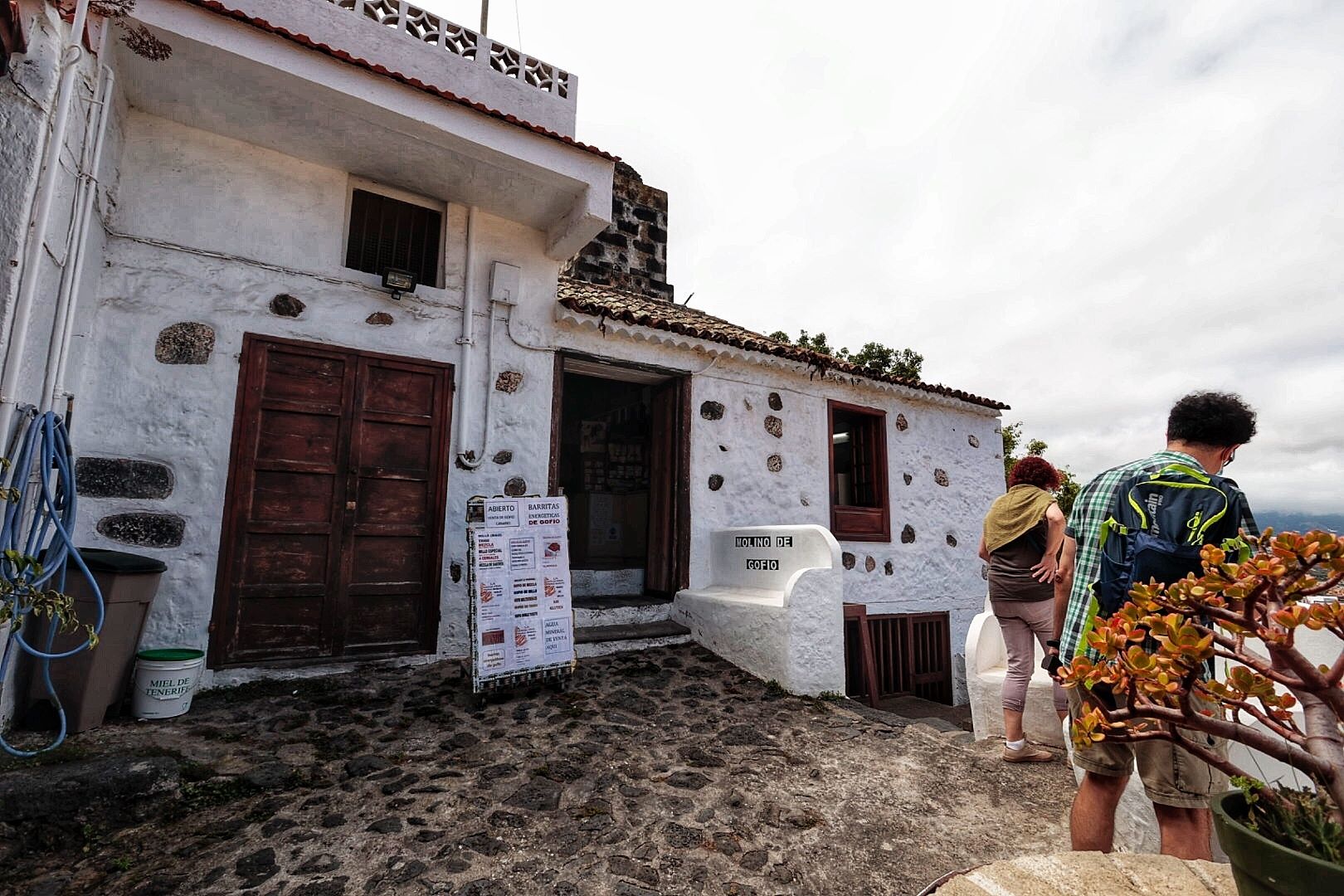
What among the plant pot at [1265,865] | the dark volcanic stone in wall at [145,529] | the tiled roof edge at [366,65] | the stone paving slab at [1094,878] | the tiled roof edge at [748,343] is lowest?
the stone paving slab at [1094,878]

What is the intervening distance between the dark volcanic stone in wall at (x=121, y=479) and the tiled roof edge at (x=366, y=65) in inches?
125

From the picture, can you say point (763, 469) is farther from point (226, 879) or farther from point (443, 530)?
point (226, 879)

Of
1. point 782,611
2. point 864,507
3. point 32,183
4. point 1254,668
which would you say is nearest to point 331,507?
point 32,183

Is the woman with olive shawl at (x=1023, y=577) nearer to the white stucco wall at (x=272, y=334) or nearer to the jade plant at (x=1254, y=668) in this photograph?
the jade plant at (x=1254, y=668)

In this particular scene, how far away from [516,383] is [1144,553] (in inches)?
198

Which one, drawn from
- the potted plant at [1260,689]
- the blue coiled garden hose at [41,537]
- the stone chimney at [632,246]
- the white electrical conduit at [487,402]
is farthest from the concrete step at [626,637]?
the stone chimney at [632,246]

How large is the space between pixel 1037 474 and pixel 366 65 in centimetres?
560

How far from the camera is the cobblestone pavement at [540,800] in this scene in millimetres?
2625

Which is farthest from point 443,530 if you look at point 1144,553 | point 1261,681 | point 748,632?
point 1261,681

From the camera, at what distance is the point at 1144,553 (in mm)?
2195

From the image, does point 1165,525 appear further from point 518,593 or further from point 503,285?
point 503,285

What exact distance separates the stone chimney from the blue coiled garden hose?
7.43m

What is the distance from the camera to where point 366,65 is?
185 inches

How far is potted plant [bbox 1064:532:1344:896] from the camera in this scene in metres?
1.08
